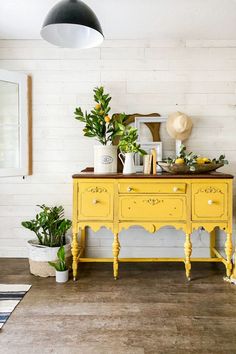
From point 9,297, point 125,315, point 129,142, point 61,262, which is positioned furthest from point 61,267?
point 129,142

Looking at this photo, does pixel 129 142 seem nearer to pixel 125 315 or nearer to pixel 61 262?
pixel 61 262

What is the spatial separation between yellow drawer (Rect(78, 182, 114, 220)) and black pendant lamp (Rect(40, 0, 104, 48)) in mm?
1125

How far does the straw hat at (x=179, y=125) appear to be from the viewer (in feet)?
9.89

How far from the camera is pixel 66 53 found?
3.20m

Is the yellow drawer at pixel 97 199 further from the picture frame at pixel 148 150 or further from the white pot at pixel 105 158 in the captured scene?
the picture frame at pixel 148 150

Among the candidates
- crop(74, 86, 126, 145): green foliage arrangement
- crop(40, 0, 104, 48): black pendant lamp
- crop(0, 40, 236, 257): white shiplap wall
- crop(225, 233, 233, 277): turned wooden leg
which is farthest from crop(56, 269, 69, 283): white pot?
crop(40, 0, 104, 48): black pendant lamp

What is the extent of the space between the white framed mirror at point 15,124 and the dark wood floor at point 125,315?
3.42ft

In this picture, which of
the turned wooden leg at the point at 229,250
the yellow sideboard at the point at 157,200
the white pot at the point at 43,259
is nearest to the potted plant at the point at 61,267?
the white pot at the point at 43,259

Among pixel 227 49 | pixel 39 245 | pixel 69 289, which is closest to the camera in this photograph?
pixel 69 289

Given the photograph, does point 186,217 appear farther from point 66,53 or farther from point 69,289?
point 66,53

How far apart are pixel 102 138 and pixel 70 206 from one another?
87 centimetres

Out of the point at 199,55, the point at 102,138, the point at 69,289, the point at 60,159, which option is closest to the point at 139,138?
the point at 102,138

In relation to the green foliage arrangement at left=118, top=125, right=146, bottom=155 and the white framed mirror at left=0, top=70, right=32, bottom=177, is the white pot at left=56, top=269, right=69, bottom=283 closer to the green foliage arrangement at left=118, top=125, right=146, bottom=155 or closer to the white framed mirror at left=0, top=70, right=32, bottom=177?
the white framed mirror at left=0, top=70, right=32, bottom=177

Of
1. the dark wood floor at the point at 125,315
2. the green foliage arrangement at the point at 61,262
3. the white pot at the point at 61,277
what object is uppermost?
the green foliage arrangement at the point at 61,262
